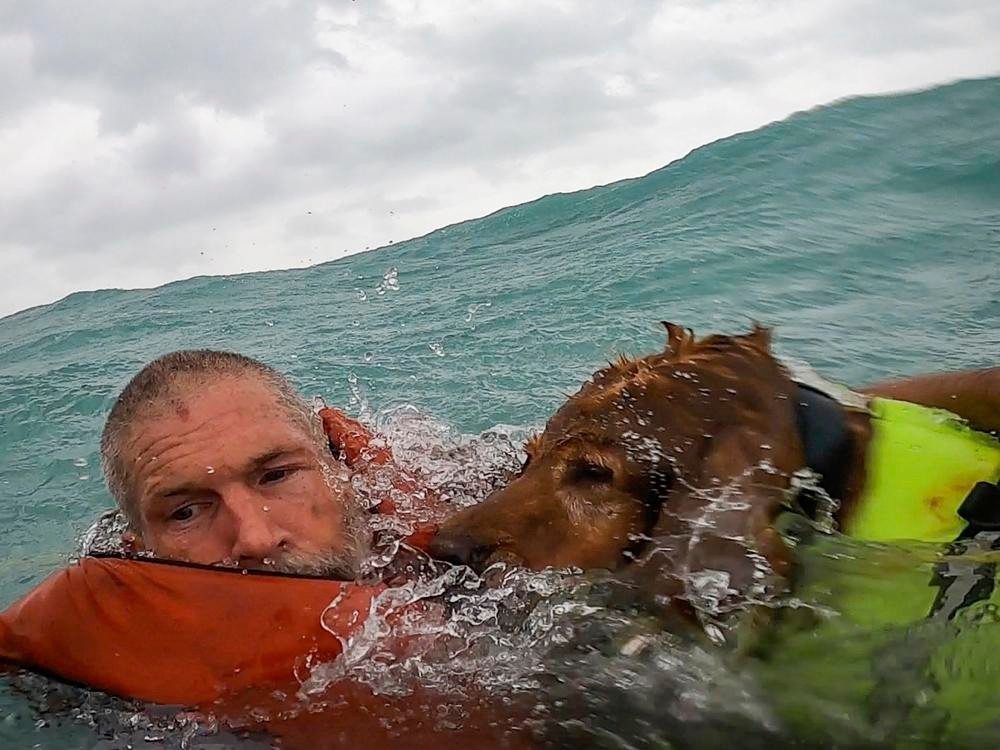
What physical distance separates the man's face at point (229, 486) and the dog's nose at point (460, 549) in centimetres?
65

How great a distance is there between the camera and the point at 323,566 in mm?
3434

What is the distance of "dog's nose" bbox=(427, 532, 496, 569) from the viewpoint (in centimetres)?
284

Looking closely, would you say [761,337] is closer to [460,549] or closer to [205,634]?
[460,549]

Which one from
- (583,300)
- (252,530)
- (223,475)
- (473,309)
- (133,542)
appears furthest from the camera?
(473,309)

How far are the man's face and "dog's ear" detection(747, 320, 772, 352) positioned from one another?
4.95ft

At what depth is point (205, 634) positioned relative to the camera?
2.94m

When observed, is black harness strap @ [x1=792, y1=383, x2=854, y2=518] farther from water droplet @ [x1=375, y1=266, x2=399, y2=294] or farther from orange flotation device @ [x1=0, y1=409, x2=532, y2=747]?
water droplet @ [x1=375, y1=266, x2=399, y2=294]

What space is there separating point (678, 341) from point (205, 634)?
5.06 feet

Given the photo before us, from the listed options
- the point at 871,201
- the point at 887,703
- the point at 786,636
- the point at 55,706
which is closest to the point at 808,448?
the point at 786,636

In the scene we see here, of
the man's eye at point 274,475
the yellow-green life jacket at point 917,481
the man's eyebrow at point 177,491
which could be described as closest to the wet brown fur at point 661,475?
the yellow-green life jacket at point 917,481

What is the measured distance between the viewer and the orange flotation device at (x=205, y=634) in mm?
2910

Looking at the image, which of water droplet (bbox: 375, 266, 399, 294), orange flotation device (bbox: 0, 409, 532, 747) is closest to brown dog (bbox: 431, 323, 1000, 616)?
orange flotation device (bbox: 0, 409, 532, 747)

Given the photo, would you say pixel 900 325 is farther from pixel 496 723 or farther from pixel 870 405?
pixel 496 723

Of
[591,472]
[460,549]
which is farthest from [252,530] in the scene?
[591,472]
